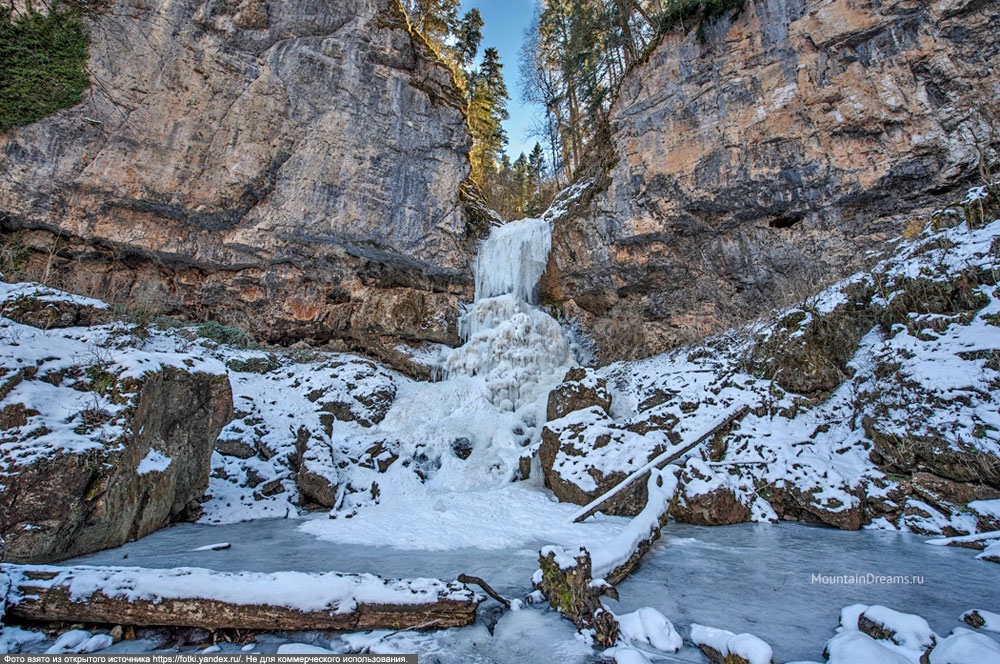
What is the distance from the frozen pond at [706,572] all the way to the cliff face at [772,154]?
253 inches

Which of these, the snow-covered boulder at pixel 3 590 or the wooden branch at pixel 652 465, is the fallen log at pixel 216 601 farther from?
the wooden branch at pixel 652 465

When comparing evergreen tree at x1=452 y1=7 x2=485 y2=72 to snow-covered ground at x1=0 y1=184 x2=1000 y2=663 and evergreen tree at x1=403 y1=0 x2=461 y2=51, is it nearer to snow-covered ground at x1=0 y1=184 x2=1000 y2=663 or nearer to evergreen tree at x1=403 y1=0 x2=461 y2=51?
evergreen tree at x1=403 y1=0 x2=461 y2=51

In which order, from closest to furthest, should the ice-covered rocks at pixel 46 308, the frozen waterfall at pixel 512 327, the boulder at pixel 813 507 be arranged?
the boulder at pixel 813 507, the ice-covered rocks at pixel 46 308, the frozen waterfall at pixel 512 327

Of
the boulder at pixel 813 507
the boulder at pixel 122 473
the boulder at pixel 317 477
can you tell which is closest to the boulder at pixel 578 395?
the boulder at pixel 813 507

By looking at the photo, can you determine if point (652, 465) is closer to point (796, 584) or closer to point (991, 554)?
point (796, 584)

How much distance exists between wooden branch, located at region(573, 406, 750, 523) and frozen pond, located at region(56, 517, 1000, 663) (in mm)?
331

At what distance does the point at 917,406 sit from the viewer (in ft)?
16.8

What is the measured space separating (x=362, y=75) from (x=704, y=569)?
49.3 feet

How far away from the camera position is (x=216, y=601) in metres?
2.23

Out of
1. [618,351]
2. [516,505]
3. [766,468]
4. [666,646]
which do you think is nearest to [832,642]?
[666,646]

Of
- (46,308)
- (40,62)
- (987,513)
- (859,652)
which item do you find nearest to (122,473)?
(46,308)

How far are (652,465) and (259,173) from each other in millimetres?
12748

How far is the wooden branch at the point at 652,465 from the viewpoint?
5441 millimetres

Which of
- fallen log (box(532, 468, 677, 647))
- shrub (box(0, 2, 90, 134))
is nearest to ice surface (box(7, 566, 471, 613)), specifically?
fallen log (box(532, 468, 677, 647))
